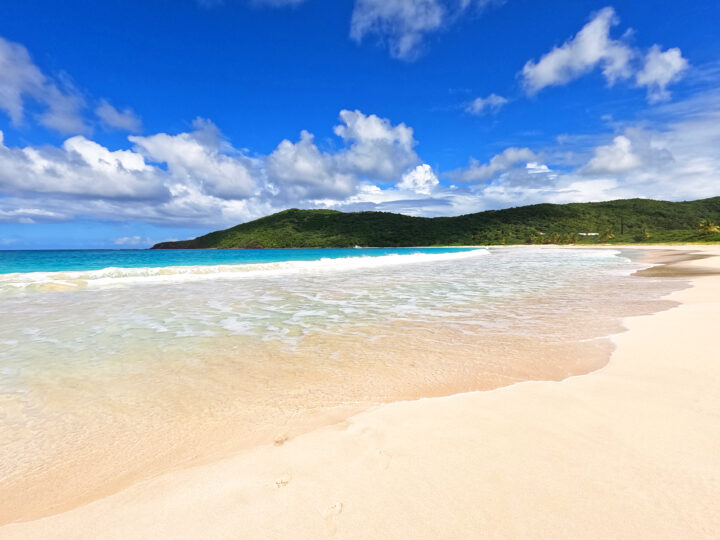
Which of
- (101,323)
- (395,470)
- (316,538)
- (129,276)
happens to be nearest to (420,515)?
(395,470)

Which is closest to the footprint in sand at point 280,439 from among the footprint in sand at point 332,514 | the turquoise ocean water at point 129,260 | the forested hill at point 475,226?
the footprint in sand at point 332,514

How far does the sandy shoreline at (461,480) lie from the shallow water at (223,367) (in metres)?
0.40

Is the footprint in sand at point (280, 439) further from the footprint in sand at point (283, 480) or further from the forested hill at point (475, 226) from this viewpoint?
the forested hill at point (475, 226)

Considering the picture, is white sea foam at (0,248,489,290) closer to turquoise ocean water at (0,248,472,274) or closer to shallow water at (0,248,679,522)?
shallow water at (0,248,679,522)

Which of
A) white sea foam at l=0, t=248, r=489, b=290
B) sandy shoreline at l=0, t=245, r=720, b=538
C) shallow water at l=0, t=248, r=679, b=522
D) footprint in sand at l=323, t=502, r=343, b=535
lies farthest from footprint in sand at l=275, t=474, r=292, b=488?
white sea foam at l=0, t=248, r=489, b=290

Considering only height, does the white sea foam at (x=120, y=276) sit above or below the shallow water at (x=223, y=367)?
above

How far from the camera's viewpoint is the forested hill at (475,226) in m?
119

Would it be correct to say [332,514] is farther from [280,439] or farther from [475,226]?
[475,226]

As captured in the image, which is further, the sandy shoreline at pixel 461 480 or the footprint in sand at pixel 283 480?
the footprint in sand at pixel 283 480

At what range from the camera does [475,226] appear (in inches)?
5778

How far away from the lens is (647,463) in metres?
2.62

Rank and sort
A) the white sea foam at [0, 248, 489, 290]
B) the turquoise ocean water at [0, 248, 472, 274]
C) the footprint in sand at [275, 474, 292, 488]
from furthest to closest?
1. the turquoise ocean water at [0, 248, 472, 274]
2. the white sea foam at [0, 248, 489, 290]
3. the footprint in sand at [275, 474, 292, 488]

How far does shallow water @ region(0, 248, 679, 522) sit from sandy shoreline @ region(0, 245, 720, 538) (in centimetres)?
40

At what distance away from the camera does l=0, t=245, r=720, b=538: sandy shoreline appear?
2.12 m
